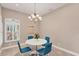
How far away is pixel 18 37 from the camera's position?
1.45 metres

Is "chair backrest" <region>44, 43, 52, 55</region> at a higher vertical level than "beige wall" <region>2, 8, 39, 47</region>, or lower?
lower

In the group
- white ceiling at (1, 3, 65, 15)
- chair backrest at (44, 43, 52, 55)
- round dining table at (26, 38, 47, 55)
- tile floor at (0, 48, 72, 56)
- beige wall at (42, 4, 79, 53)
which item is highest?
white ceiling at (1, 3, 65, 15)

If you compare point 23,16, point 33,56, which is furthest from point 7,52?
point 23,16

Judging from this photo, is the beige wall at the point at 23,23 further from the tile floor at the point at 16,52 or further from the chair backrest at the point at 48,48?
the chair backrest at the point at 48,48

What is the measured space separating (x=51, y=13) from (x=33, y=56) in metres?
0.59

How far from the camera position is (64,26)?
4.77 feet

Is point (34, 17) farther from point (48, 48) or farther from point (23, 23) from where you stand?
point (48, 48)

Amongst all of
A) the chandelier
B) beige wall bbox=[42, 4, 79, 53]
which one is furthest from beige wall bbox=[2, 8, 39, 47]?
beige wall bbox=[42, 4, 79, 53]

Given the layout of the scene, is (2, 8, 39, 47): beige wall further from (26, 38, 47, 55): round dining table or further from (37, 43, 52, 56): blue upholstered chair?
(37, 43, 52, 56): blue upholstered chair

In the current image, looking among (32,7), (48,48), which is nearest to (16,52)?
(48,48)

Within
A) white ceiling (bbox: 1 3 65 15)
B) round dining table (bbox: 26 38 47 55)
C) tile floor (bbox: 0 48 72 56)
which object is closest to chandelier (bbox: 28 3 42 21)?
white ceiling (bbox: 1 3 65 15)

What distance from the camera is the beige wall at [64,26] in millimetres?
1410

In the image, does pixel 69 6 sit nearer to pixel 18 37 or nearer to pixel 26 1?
pixel 26 1

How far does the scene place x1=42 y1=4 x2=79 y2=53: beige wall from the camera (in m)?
1.41
